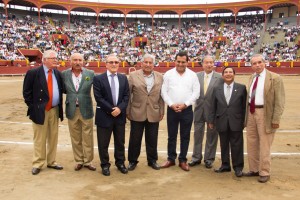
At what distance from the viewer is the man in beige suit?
4504 mm

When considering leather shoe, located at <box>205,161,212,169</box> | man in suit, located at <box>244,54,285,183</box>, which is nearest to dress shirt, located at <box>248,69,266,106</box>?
man in suit, located at <box>244,54,285,183</box>

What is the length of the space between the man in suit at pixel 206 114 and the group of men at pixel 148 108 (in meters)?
0.02

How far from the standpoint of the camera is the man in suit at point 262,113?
4055mm

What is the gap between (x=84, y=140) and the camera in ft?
14.9

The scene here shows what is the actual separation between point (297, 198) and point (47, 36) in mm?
36165

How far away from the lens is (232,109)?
4.36 meters

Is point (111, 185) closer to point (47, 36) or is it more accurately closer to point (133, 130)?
point (133, 130)

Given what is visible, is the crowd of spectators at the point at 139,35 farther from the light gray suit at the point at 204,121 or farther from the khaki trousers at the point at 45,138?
the light gray suit at the point at 204,121

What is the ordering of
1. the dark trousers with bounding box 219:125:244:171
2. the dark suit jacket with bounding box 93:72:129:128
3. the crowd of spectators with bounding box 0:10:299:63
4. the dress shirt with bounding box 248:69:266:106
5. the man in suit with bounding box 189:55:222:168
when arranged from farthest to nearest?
1. the crowd of spectators with bounding box 0:10:299:63
2. the man in suit with bounding box 189:55:222:168
3. the dark trousers with bounding box 219:125:244:171
4. the dark suit jacket with bounding box 93:72:129:128
5. the dress shirt with bounding box 248:69:266:106

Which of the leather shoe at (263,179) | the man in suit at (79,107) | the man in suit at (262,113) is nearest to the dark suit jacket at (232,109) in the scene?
the man in suit at (262,113)

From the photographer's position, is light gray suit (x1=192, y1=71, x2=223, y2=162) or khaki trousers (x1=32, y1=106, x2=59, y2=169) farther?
light gray suit (x1=192, y1=71, x2=223, y2=162)

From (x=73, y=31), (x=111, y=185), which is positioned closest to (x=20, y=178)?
(x=111, y=185)

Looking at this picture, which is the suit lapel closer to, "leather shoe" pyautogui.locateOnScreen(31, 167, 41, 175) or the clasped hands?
"leather shoe" pyautogui.locateOnScreen(31, 167, 41, 175)

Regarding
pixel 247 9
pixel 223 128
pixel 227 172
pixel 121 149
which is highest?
pixel 247 9
